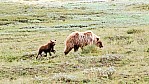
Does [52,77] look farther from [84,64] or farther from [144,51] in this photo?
[144,51]

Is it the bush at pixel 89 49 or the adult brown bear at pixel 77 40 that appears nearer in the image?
the bush at pixel 89 49

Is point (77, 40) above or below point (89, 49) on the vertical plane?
above

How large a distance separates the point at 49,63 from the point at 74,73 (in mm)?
2627

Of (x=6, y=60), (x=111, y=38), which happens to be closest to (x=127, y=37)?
(x=111, y=38)

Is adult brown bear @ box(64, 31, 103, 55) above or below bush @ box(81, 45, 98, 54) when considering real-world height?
above

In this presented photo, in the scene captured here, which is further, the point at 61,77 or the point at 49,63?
the point at 49,63

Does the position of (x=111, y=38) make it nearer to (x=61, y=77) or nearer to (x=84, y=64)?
(x=84, y=64)

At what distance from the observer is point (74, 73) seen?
14.0 metres

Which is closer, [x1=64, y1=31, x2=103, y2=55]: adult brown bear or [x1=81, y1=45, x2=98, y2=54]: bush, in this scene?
[x1=81, y1=45, x2=98, y2=54]: bush

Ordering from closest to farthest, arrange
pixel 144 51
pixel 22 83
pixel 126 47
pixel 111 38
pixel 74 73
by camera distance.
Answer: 1. pixel 22 83
2. pixel 74 73
3. pixel 144 51
4. pixel 126 47
5. pixel 111 38

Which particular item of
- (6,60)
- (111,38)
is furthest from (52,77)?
(111,38)

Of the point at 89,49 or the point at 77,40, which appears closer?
the point at 89,49

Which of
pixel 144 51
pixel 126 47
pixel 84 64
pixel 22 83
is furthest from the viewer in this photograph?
pixel 126 47

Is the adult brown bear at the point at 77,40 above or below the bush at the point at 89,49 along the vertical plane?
above
